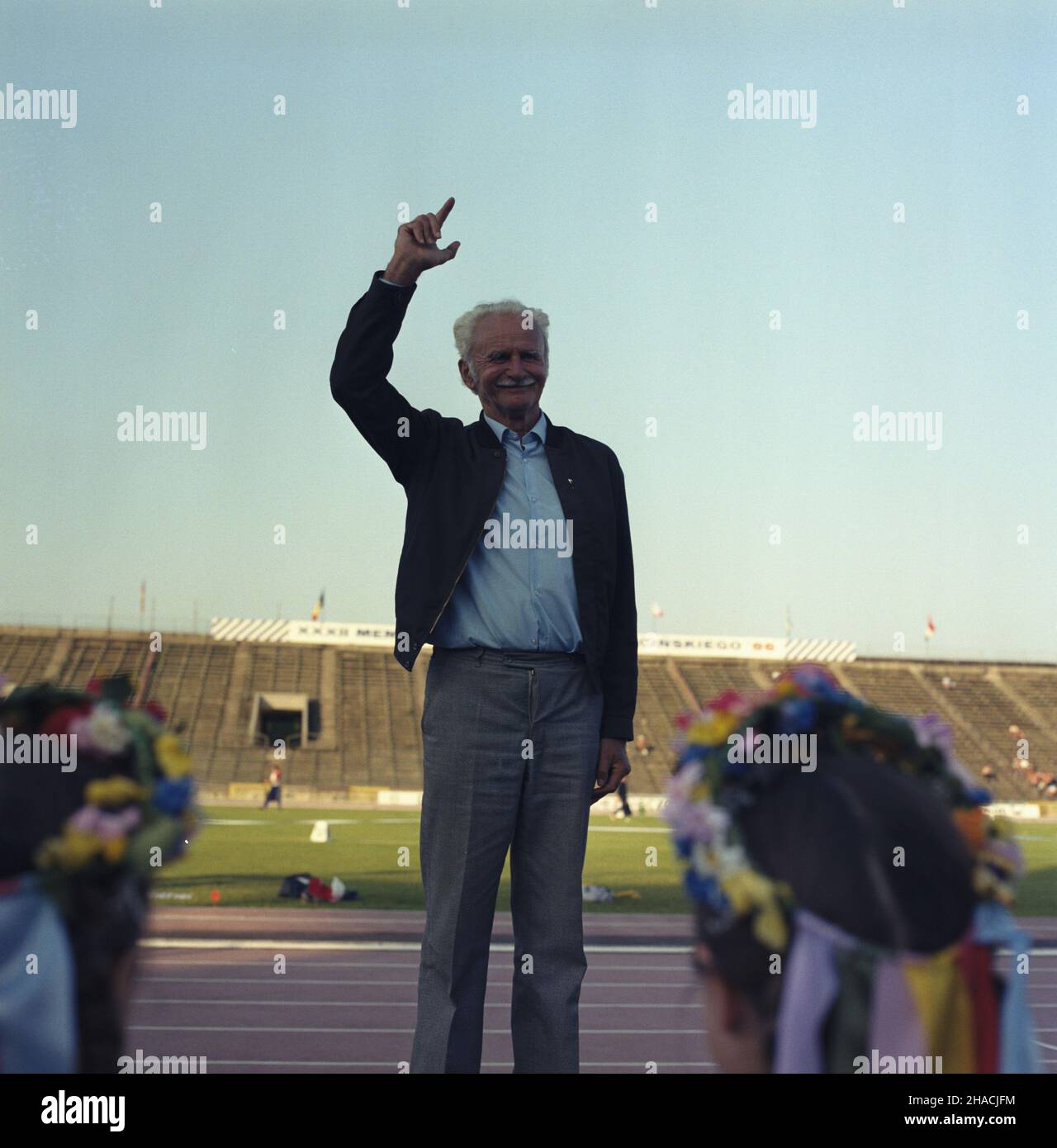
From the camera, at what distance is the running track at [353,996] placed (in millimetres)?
4996

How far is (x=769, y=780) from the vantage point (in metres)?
2.68

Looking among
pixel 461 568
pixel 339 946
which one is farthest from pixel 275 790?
pixel 461 568

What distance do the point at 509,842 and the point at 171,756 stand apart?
1338 mm

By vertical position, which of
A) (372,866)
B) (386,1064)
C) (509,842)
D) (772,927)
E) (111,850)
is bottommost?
(372,866)

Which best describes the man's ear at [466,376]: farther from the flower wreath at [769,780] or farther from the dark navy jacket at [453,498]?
the flower wreath at [769,780]

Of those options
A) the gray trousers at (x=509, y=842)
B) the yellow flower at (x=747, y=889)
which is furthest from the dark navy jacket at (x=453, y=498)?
the yellow flower at (x=747, y=889)

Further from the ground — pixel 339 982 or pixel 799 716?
pixel 799 716

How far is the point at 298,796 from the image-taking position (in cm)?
4094

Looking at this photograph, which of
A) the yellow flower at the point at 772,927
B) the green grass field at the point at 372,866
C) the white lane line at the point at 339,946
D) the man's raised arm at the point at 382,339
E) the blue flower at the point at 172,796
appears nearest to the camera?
the yellow flower at the point at 772,927

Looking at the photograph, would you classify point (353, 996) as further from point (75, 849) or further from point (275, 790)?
point (275, 790)

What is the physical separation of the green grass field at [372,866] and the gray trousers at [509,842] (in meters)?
1.59
